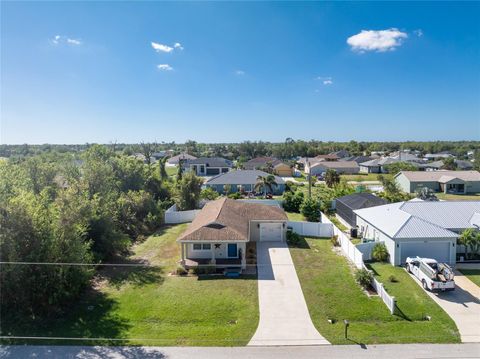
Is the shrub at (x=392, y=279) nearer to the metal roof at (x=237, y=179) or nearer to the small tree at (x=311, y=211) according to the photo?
the small tree at (x=311, y=211)

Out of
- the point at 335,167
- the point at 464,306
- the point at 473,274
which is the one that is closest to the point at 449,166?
the point at 335,167

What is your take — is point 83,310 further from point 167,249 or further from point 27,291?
point 167,249

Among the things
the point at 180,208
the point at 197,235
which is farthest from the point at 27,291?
the point at 180,208

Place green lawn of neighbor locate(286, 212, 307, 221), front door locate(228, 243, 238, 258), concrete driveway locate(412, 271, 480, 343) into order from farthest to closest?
green lawn of neighbor locate(286, 212, 307, 221) → front door locate(228, 243, 238, 258) → concrete driveway locate(412, 271, 480, 343)

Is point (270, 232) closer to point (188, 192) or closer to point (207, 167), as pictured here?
point (188, 192)

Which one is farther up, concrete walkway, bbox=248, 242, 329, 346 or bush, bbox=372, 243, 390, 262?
bush, bbox=372, 243, 390, 262

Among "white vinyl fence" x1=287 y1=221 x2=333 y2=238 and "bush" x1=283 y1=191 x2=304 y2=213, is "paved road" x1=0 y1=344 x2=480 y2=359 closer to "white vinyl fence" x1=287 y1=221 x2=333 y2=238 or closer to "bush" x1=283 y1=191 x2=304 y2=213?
"white vinyl fence" x1=287 y1=221 x2=333 y2=238

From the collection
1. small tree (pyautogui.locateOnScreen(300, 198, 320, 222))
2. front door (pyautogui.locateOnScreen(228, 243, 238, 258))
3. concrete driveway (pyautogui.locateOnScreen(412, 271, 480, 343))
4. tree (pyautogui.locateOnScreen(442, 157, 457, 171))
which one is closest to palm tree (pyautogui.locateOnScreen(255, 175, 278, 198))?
small tree (pyautogui.locateOnScreen(300, 198, 320, 222))
